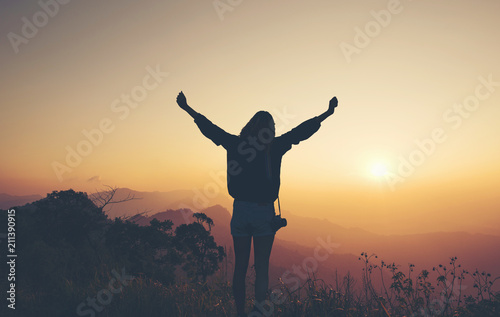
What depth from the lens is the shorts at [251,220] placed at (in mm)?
3404

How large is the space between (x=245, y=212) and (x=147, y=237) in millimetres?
24910

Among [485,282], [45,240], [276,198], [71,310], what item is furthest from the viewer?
[45,240]

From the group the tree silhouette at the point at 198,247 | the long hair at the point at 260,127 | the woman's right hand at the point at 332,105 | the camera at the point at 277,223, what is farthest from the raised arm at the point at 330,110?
the tree silhouette at the point at 198,247

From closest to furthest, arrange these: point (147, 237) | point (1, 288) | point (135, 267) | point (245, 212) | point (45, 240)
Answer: point (245, 212), point (1, 288), point (45, 240), point (135, 267), point (147, 237)

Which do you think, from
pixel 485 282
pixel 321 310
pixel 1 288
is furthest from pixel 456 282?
pixel 1 288

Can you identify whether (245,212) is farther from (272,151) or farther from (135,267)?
(135,267)

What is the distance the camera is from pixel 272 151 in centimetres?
370

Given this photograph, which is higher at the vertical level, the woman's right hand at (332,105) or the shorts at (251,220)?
the woman's right hand at (332,105)

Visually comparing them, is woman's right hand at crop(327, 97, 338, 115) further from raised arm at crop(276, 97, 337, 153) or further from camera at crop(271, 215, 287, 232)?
camera at crop(271, 215, 287, 232)

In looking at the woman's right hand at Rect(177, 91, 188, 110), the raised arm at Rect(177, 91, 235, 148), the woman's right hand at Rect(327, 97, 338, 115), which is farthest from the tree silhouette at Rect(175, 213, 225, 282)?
the woman's right hand at Rect(327, 97, 338, 115)

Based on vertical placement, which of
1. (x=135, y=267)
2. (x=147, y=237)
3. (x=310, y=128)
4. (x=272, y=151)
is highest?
(x=310, y=128)

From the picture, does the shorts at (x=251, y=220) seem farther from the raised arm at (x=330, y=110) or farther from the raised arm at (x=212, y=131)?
the raised arm at (x=330, y=110)

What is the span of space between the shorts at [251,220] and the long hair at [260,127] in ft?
2.81

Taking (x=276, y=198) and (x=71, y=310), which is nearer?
(x=276, y=198)
